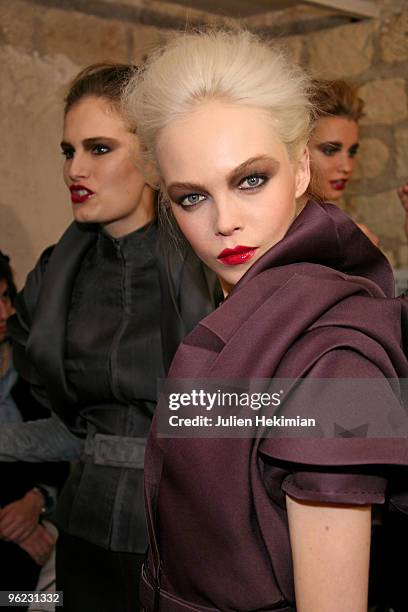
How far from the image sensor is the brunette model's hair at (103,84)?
169cm

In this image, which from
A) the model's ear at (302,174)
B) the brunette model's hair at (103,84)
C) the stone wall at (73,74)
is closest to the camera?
the model's ear at (302,174)

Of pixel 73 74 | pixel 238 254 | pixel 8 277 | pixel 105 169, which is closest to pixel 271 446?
pixel 238 254

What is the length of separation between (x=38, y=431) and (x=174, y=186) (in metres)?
0.86

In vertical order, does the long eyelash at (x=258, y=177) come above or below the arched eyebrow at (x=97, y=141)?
below

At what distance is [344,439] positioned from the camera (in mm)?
779

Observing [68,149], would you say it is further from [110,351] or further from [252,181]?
[252,181]

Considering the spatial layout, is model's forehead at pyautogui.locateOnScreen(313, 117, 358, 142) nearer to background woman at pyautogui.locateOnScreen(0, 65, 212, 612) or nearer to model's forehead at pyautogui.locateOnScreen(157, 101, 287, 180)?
background woman at pyautogui.locateOnScreen(0, 65, 212, 612)

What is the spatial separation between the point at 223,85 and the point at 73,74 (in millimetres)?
1860

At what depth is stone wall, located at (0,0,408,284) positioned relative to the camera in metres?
2.60

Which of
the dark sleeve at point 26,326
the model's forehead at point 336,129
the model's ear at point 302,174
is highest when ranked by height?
the model's forehead at point 336,129

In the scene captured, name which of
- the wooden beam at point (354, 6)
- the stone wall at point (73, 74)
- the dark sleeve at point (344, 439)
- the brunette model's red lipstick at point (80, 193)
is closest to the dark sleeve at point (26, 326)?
the brunette model's red lipstick at point (80, 193)

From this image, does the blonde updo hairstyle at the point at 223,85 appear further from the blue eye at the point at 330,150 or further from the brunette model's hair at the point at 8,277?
the blue eye at the point at 330,150

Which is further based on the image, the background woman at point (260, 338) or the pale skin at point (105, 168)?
the pale skin at point (105, 168)

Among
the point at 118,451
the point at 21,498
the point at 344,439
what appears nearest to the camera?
the point at 344,439
